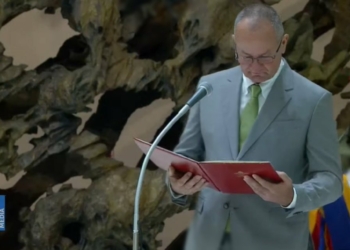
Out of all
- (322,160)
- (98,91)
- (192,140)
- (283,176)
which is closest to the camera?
(283,176)

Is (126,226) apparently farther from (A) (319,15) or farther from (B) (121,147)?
(A) (319,15)

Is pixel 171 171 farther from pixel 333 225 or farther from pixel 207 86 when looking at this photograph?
pixel 333 225

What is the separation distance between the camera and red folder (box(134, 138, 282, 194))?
1.14 meters

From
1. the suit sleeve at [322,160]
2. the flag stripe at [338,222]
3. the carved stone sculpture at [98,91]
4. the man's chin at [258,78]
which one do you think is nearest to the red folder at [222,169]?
the suit sleeve at [322,160]

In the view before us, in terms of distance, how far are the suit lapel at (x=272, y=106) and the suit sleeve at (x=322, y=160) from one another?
0.24 feet

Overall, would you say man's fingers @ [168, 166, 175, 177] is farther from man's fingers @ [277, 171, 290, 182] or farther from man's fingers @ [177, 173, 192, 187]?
man's fingers @ [277, 171, 290, 182]

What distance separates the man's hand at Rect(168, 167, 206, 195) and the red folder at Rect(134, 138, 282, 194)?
10mm

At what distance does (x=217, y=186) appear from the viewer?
1.26m

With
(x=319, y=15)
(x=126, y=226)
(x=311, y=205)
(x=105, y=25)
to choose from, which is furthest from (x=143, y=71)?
(x=311, y=205)

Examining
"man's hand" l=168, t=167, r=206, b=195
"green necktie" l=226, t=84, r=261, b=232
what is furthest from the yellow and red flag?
"man's hand" l=168, t=167, r=206, b=195

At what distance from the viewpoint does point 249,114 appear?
1.34 m

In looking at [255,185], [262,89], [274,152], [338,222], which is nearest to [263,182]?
[255,185]

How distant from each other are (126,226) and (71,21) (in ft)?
2.46

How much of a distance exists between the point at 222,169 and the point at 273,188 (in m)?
0.10
